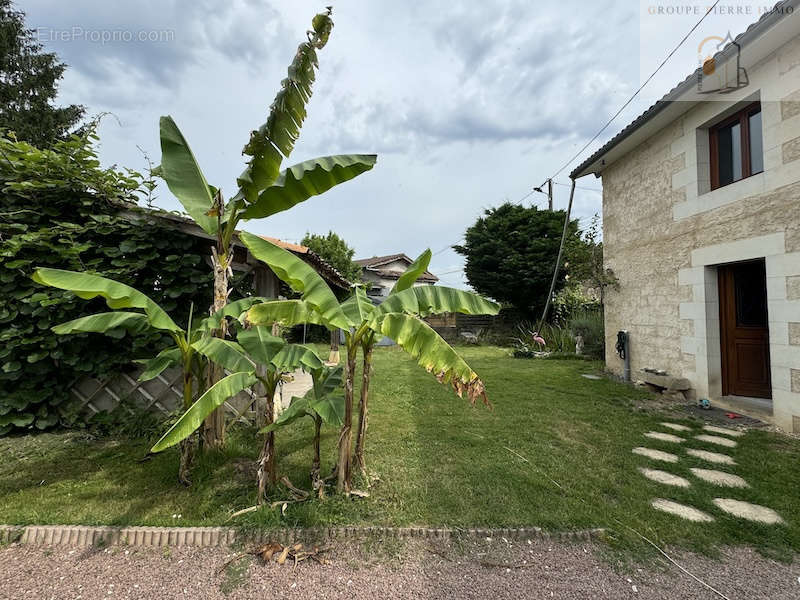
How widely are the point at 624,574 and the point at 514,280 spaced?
15769 millimetres

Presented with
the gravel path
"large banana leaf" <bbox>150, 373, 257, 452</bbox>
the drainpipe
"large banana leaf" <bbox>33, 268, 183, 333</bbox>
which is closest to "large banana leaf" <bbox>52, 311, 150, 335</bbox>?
"large banana leaf" <bbox>33, 268, 183, 333</bbox>

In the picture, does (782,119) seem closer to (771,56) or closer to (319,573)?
(771,56)

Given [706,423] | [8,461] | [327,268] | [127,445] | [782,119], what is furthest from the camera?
[327,268]

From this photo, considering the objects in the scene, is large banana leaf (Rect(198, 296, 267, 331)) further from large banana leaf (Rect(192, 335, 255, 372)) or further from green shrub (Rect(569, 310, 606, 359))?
green shrub (Rect(569, 310, 606, 359))

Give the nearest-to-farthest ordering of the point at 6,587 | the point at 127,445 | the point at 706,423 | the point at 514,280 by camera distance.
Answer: the point at 6,587
the point at 127,445
the point at 706,423
the point at 514,280

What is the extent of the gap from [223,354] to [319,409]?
105 centimetres

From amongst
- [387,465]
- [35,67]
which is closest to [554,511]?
[387,465]

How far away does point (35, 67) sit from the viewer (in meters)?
12.9

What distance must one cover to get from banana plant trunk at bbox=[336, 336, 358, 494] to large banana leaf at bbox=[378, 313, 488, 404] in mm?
462

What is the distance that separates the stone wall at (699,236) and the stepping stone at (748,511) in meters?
2.97

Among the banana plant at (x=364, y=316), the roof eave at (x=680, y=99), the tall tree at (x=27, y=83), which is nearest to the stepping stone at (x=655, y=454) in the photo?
the banana plant at (x=364, y=316)

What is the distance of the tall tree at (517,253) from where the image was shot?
673 inches

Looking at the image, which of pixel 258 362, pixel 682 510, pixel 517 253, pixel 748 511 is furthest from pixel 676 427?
pixel 517 253

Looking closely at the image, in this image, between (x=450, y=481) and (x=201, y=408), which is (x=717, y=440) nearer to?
(x=450, y=481)
